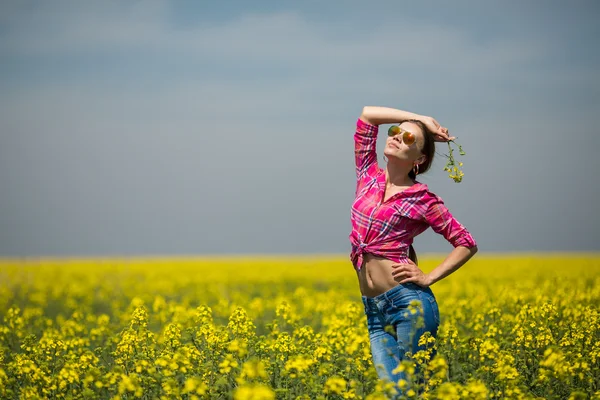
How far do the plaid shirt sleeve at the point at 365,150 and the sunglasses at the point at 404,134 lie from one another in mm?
223

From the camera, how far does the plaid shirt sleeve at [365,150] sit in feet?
16.5

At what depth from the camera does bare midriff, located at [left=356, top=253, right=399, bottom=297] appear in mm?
4762

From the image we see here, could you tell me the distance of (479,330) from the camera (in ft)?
28.2

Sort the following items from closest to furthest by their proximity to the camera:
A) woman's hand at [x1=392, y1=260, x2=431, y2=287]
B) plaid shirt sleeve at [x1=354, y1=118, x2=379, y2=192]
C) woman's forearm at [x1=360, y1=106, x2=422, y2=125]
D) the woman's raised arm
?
woman's hand at [x1=392, y1=260, x2=431, y2=287]
the woman's raised arm
woman's forearm at [x1=360, y1=106, x2=422, y2=125]
plaid shirt sleeve at [x1=354, y1=118, x2=379, y2=192]

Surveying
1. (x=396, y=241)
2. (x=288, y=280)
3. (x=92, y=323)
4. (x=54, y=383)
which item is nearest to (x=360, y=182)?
(x=396, y=241)

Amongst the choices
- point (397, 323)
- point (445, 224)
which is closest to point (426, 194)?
point (445, 224)

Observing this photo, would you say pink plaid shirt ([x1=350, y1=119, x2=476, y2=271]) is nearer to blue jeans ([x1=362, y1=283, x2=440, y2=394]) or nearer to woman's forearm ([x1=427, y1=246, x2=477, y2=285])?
woman's forearm ([x1=427, y1=246, x2=477, y2=285])

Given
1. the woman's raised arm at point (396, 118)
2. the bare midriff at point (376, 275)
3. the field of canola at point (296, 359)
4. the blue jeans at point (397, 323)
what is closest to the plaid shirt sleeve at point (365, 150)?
the woman's raised arm at point (396, 118)

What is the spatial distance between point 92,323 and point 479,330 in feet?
24.4

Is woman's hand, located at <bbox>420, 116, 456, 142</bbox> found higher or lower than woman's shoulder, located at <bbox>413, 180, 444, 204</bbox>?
higher

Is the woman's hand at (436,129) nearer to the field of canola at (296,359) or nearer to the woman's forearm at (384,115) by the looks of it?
the woman's forearm at (384,115)

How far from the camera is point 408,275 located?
15.4ft

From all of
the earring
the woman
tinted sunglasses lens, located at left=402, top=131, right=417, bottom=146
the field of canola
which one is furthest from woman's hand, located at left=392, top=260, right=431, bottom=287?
tinted sunglasses lens, located at left=402, top=131, right=417, bottom=146

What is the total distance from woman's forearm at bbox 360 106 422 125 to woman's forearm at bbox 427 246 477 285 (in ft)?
3.31
